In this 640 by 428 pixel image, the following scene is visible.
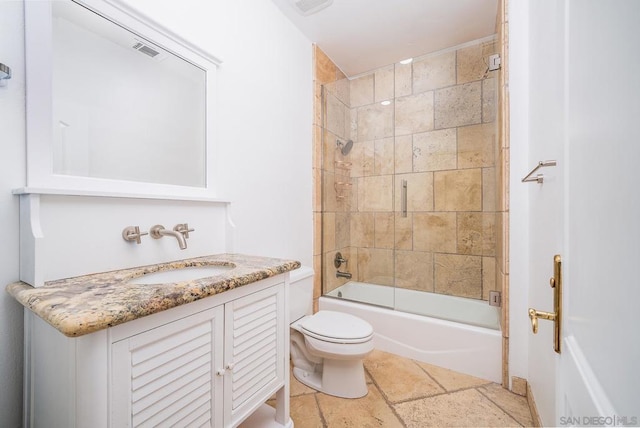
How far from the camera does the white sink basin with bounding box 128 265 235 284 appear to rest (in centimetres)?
115

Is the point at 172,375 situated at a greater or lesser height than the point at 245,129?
lesser

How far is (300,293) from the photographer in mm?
2086

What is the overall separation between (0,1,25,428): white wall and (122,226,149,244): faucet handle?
0.30 m

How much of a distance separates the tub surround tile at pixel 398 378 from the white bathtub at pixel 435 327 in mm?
119

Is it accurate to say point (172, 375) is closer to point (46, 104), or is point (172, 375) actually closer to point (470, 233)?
point (46, 104)

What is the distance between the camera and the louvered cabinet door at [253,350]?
3.36 feet

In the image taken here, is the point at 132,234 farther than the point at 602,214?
Yes

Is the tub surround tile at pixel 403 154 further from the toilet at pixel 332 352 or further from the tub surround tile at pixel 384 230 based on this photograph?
the toilet at pixel 332 352

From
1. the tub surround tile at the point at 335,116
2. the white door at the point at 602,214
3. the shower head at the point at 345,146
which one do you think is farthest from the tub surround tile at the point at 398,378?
the tub surround tile at the point at 335,116

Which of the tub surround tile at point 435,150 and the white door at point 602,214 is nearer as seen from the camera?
the white door at point 602,214

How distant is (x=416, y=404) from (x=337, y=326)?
0.61 m

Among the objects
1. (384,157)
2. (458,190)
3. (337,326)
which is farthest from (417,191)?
(337,326)

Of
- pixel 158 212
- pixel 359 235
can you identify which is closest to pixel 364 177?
pixel 359 235

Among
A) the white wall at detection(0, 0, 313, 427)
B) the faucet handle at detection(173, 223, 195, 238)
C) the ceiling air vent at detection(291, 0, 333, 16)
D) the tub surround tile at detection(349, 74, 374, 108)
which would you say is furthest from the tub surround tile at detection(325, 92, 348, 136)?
the faucet handle at detection(173, 223, 195, 238)
